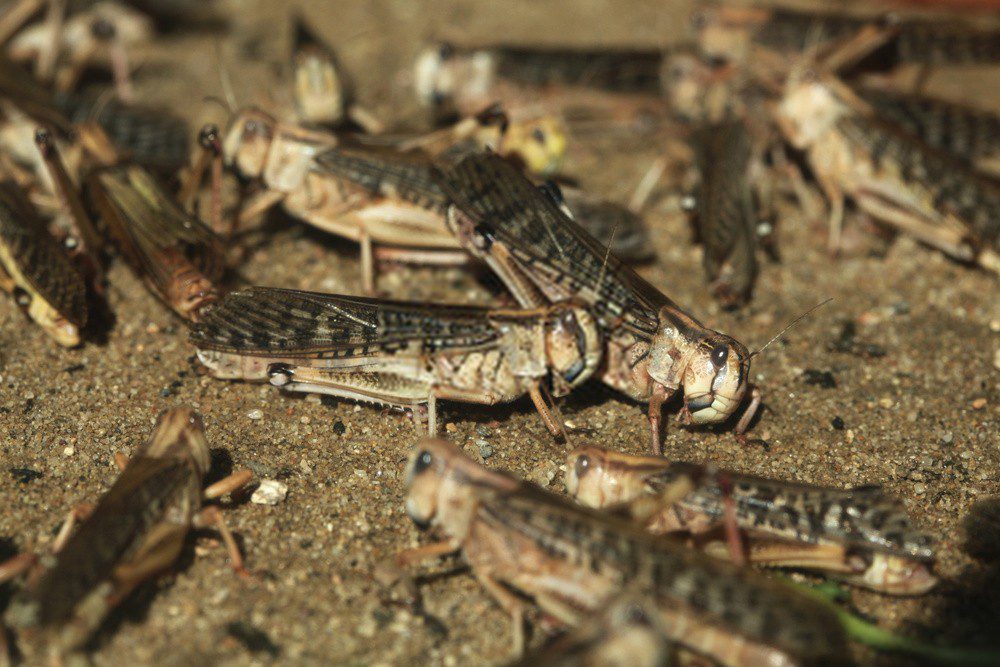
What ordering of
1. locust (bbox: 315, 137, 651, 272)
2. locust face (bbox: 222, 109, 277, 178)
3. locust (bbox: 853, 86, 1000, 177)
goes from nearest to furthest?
locust (bbox: 315, 137, 651, 272)
locust face (bbox: 222, 109, 277, 178)
locust (bbox: 853, 86, 1000, 177)

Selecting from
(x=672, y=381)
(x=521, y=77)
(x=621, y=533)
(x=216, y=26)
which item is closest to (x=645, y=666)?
(x=621, y=533)

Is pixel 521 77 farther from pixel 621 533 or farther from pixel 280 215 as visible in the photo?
pixel 621 533

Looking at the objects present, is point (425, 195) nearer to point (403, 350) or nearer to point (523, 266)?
point (523, 266)

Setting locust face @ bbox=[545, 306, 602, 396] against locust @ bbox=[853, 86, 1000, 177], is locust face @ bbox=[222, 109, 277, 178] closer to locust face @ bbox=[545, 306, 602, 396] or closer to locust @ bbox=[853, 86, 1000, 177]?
locust face @ bbox=[545, 306, 602, 396]

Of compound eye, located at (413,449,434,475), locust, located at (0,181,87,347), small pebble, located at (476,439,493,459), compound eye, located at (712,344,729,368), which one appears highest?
locust, located at (0,181,87,347)

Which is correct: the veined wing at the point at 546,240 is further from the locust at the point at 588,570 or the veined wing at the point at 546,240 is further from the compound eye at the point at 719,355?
Answer: the locust at the point at 588,570

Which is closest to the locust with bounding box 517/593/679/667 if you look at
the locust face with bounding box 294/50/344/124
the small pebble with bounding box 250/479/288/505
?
the small pebble with bounding box 250/479/288/505
